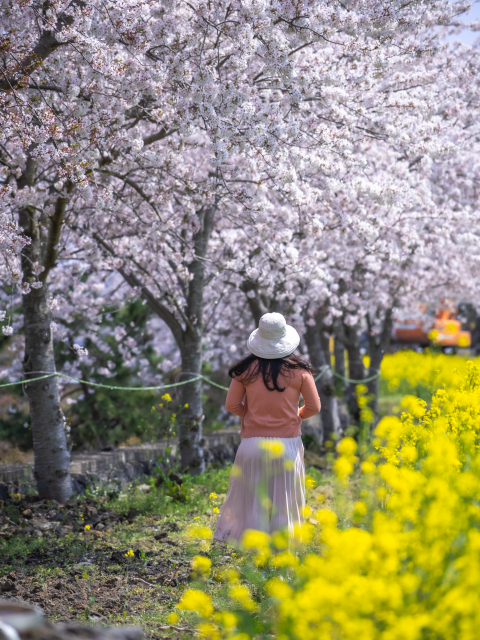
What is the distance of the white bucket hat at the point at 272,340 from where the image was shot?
4.34 meters

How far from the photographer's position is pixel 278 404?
4.39m

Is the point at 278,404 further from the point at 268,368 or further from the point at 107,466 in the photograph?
the point at 107,466

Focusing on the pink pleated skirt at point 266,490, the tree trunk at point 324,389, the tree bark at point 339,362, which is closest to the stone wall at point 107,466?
the tree trunk at point 324,389

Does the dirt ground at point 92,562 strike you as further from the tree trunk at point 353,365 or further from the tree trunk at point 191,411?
the tree trunk at point 353,365

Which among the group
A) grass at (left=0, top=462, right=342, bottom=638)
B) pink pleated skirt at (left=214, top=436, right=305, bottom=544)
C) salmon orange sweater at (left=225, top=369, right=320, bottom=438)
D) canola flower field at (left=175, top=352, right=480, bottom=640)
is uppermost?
salmon orange sweater at (left=225, top=369, right=320, bottom=438)

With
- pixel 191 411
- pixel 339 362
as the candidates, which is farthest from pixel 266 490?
pixel 339 362

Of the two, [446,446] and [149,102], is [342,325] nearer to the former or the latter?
[149,102]

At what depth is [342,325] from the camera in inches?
456

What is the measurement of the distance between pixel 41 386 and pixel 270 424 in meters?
2.50

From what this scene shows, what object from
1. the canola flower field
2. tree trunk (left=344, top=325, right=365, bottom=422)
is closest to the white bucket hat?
the canola flower field

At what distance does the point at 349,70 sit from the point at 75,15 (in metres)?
2.60

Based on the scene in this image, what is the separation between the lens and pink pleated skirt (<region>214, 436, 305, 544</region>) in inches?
171

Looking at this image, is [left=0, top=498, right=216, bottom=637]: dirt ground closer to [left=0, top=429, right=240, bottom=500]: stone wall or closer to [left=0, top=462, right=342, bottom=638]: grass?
[left=0, top=462, right=342, bottom=638]: grass

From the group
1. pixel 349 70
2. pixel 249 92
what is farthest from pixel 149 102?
pixel 349 70
